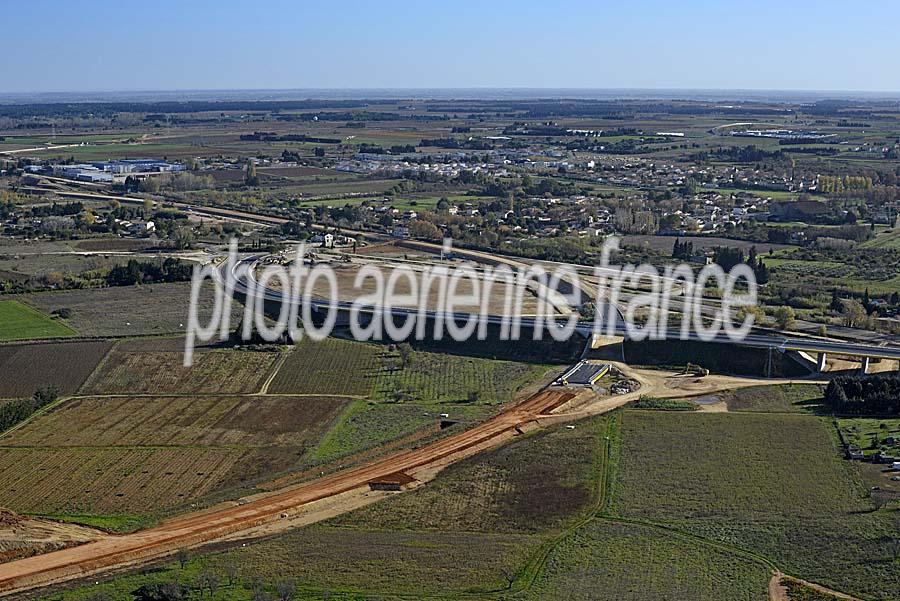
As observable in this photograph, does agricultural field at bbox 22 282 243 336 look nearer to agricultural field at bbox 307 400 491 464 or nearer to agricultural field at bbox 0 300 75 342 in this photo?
agricultural field at bbox 0 300 75 342

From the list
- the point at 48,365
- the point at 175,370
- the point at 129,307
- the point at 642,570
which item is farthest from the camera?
the point at 129,307

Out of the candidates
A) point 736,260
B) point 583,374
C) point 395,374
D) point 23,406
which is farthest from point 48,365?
point 736,260

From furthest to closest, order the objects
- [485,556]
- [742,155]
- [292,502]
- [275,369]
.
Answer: [742,155]
[275,369]
[292,502]
[485,556]

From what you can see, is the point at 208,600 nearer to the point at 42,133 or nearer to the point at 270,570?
the point at 270,570

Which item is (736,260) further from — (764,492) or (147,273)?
(764,492)

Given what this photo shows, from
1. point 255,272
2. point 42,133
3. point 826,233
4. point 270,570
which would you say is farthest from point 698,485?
point 42,133
